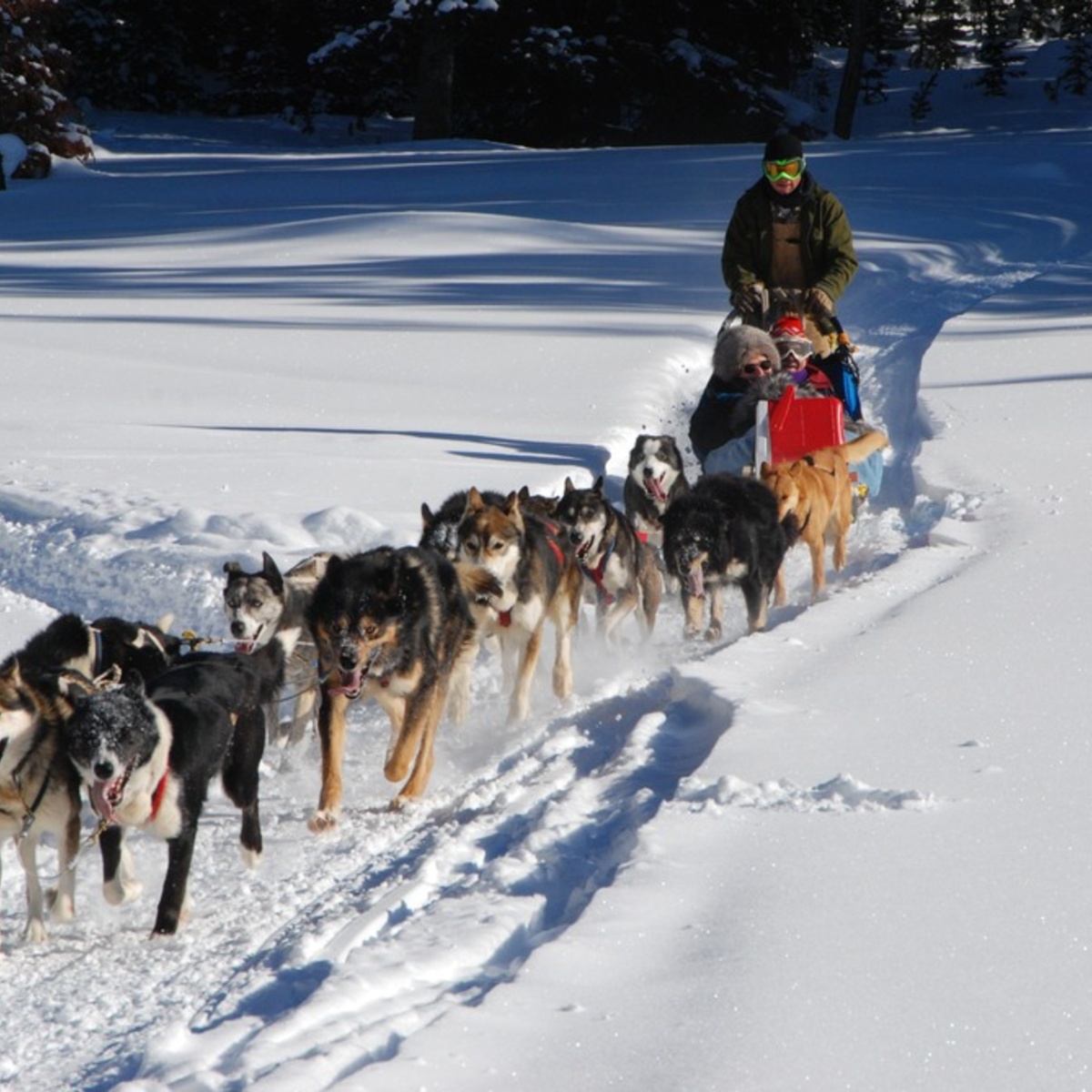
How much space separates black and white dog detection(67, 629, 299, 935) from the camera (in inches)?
170

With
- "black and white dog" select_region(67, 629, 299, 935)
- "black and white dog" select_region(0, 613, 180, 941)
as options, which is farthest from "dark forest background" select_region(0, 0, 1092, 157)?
"black and white dog" select_region(0, 613, 180, 941)

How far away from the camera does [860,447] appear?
827 centimetres

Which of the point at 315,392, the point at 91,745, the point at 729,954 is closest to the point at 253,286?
the point at 315,392

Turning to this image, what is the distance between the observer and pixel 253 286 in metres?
16.0

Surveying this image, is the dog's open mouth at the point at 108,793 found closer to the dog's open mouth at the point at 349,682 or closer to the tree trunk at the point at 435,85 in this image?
the dog's open mouth at the point at 349,682

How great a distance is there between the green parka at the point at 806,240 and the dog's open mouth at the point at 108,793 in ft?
18.3

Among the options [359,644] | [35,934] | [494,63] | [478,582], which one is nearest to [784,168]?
[478,582]

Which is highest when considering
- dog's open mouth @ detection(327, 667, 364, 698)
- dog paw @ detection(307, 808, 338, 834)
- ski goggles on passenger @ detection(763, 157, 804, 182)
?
ski goggles on passenger @ detection(763, 157, 804, 182)

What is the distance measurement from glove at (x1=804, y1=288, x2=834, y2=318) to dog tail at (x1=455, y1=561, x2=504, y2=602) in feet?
10.7

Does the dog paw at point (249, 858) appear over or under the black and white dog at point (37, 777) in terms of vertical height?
under

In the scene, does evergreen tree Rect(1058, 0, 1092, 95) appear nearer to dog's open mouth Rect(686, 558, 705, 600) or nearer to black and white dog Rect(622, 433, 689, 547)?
black and white dog Rect(622, 433, 689, 547)

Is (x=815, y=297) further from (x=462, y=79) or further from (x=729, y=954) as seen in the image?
(x=462, y=79)

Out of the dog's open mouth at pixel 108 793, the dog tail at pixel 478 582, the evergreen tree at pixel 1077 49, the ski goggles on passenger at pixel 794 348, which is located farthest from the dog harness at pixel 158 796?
the evergreen tree at pixel 1077 49

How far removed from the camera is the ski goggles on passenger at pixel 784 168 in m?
9.02
